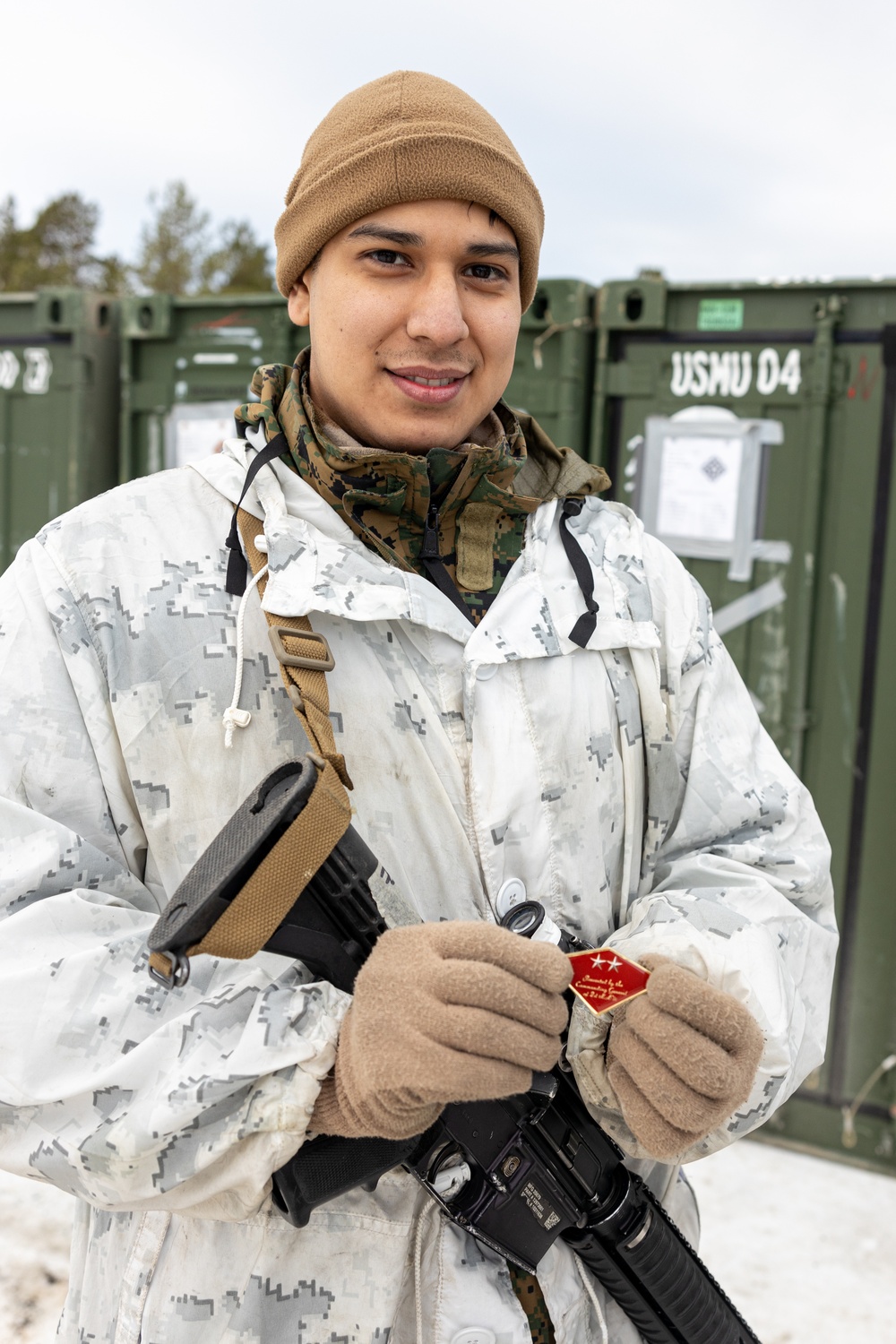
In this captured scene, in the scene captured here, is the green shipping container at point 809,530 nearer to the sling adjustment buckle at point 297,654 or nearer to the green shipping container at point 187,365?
the green shipping container at point 187,365

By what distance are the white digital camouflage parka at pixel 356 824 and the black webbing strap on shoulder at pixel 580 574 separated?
13 mm

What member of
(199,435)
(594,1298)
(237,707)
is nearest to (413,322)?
(237,707)

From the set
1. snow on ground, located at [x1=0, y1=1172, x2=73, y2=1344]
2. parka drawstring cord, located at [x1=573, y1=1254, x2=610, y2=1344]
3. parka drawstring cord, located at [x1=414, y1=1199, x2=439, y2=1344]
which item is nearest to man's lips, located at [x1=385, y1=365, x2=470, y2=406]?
parka drawstring cord, located at [x1=414, y1=1199, x2=439, y2=1344]

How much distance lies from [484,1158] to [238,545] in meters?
0.75

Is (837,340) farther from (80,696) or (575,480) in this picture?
(80,696)

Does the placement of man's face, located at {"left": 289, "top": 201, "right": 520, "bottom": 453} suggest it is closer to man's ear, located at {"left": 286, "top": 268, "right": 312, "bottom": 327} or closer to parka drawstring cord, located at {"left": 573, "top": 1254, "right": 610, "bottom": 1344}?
man's ear, located at {"left": 286, "top": 268, "right": 312, "bottom": 327}

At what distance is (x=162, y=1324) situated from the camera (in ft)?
3.82

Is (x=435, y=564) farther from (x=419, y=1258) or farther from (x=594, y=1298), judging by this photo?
(x=594, y=1298)

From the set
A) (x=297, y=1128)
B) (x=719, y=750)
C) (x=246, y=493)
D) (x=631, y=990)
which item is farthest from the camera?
(x=719, y=750)

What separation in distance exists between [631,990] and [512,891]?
0.20 m

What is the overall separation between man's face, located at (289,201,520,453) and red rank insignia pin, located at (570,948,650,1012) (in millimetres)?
640

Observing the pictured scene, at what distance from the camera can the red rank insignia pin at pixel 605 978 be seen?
1145 mm

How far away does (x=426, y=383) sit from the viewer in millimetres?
1335

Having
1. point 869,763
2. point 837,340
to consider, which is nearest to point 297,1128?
point 869,763
